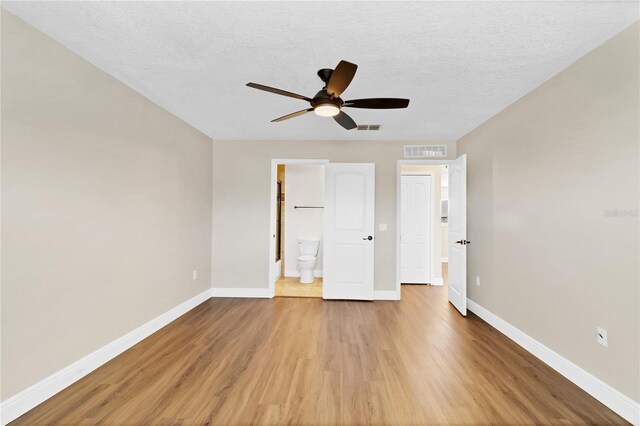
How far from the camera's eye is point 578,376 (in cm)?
223

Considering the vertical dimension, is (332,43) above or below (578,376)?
above

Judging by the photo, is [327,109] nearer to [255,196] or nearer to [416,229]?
[255,196]

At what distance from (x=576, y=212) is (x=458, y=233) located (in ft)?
5.55

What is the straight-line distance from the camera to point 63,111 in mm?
2127

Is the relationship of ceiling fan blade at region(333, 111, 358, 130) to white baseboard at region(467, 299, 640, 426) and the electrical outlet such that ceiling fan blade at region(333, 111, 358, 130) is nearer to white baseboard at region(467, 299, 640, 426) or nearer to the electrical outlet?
the electrical outlet

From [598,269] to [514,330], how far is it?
4.07 ft

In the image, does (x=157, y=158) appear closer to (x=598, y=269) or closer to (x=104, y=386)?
(x=104, y=386)

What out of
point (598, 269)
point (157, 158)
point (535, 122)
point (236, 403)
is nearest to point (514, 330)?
point (598, 269)

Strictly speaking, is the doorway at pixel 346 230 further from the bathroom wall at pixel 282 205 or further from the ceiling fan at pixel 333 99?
the ceiling fan at pixel 333 99

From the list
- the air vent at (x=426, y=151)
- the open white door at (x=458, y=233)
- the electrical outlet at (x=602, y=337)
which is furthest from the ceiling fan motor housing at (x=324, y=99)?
the air vent at (x=426, y=151)

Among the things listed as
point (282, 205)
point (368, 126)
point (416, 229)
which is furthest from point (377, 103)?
point (282, 205)

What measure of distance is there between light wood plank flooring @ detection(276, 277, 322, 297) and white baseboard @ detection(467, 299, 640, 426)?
8.79ft

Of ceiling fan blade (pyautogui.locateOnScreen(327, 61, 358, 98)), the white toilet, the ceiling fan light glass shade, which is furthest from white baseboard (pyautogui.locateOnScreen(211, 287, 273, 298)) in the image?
ceiling fan blade (pyautogui.locateOnScreen(327, 61, 358, 98))

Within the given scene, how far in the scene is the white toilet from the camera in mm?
5438
